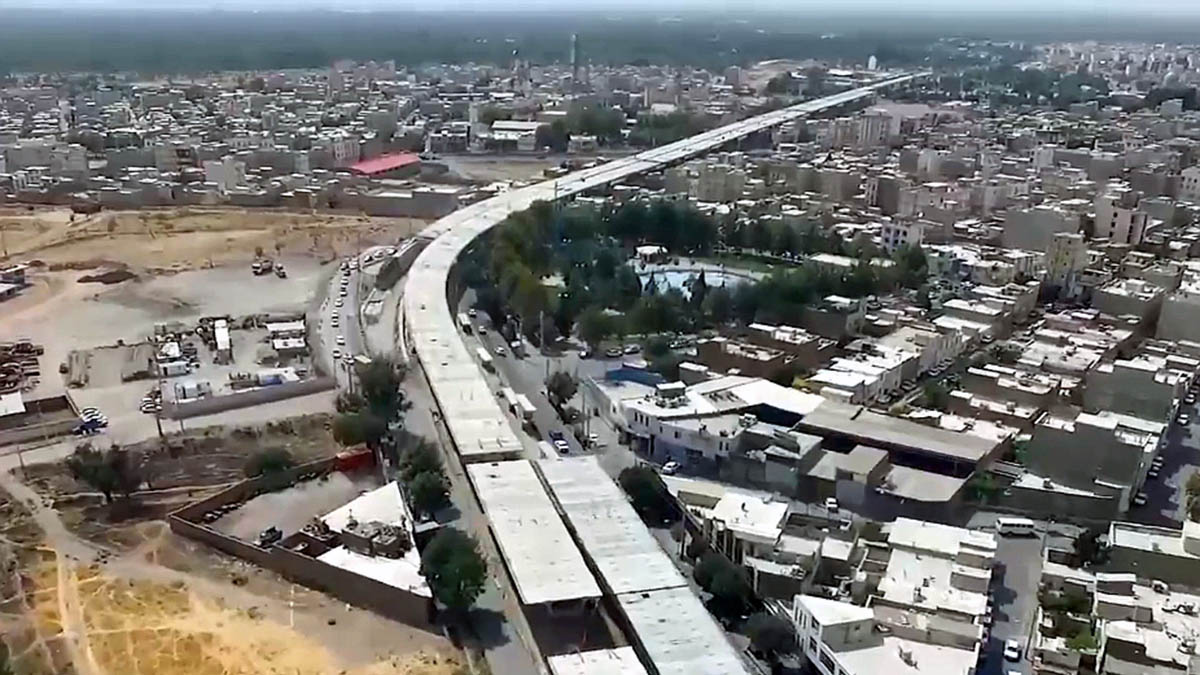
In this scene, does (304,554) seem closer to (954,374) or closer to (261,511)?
(261,511)

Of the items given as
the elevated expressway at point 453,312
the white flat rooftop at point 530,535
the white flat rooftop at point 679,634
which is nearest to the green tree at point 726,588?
the white flat rooftop at point 679,634

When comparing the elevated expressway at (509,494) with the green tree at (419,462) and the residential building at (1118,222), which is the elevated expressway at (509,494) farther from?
the residential building at (1118,222)

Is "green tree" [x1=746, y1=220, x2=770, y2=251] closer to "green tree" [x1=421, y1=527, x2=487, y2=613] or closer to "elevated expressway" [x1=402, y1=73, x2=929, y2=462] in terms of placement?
"elevated expressway" [x1=402, y1=73, x2=929, y2=462]

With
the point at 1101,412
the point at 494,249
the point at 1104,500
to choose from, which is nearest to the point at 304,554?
the point at 1104,500

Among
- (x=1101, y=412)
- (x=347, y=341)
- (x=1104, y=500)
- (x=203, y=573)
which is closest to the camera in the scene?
(x=203, y=573)

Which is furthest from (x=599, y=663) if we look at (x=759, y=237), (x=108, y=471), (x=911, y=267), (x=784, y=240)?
(x=759, y=237)
